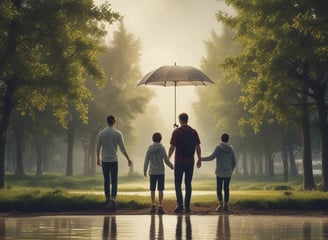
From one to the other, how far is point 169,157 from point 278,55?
1036cm

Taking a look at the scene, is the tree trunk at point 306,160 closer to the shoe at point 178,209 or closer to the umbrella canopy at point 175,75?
the umbrella canopy at point 175,75

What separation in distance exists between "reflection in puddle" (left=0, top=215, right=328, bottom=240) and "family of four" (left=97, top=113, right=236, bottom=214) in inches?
48.9

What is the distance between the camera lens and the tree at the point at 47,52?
22.7m

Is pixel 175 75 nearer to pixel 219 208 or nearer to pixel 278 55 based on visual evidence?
pixel 219 208

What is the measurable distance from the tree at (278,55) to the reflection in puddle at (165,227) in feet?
34.7

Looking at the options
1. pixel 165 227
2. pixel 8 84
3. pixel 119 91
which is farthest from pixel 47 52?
pixel 119 91

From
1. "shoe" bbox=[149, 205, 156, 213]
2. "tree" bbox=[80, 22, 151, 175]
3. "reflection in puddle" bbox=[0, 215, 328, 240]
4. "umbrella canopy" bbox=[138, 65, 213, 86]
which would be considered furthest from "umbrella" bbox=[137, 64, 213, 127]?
"tree" bbox=[80, 22, 151, 175]

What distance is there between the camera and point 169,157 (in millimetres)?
14477

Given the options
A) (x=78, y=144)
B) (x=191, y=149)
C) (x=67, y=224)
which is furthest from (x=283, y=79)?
(x=78, y=144)

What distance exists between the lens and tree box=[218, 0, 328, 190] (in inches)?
889

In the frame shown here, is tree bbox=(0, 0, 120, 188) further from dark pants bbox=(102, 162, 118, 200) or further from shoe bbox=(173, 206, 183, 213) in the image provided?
shoe bbox=(173, 206, 183, 213)

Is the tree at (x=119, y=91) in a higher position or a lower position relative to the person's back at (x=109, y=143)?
higher

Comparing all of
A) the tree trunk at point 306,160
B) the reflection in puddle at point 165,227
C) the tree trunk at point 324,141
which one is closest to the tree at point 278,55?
the tree trunk at point 324,141

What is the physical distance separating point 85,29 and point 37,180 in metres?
17.7
